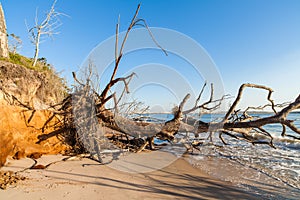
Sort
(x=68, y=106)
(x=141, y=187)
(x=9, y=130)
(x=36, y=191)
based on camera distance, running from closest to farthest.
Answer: (x=36, y=191) < (x=141, y=187) < (x=9, y=130) < (x=68, y=106)

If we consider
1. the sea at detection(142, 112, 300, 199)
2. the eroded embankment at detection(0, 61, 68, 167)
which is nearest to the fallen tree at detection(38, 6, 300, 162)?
the eroded embankment at detection(0, 61, 68, 167)

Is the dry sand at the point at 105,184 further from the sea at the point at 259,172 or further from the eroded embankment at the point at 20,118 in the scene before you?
the sea at the point at 259,172

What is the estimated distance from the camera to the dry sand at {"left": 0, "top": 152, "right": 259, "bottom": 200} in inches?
81.2

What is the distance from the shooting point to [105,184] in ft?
8.05

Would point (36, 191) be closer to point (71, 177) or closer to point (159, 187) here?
point (71, 177)

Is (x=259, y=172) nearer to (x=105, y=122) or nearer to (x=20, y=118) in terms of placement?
(x=105, y=122)

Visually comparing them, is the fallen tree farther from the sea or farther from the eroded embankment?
the sea

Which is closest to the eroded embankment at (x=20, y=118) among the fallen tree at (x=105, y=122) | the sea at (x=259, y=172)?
the fallen tree at (x=105, y=122)

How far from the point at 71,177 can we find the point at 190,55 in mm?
4332

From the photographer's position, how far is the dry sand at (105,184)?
2062mm

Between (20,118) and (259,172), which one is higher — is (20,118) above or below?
above

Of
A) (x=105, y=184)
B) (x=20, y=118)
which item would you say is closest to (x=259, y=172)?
(x=105, y=184)

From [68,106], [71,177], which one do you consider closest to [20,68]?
[68,106]

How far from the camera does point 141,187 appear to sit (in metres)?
2.50
